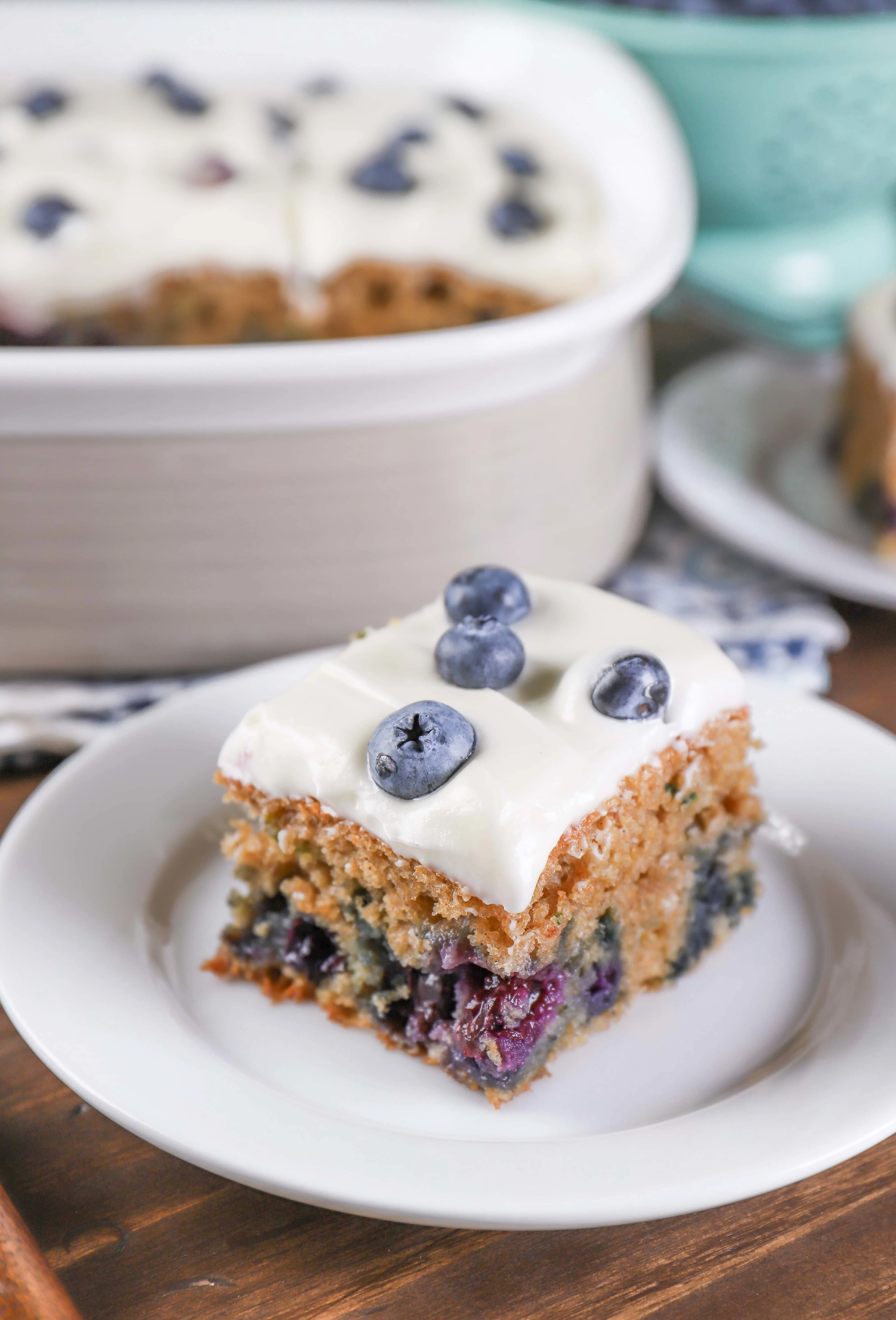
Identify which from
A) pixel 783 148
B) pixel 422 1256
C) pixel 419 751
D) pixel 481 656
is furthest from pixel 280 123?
pixel 422 1256

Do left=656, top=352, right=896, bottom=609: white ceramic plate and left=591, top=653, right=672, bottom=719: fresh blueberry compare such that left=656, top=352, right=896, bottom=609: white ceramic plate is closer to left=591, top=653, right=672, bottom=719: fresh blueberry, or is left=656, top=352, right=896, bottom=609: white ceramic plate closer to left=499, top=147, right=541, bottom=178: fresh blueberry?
left=499, top=147, right=541, bottom=178: fresh blueberry

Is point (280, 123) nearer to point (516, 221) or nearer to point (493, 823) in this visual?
point (516, 221)

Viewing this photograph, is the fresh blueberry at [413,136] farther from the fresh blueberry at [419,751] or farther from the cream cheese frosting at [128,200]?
the fresh blueberry at [419,751]

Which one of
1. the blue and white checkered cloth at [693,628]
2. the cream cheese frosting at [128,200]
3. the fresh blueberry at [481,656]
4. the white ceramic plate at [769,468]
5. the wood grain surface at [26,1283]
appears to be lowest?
the blue and white checkered cloth at [693,628]

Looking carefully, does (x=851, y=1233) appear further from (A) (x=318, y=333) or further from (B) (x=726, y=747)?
(A) (x=318, y=333)

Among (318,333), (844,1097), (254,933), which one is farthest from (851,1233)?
(318,333)

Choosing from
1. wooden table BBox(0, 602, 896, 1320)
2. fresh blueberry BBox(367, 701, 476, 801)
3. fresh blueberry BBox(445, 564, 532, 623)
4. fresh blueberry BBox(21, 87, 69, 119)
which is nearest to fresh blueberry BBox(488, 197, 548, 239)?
fresh blueberry BBox(21, 87, 69, 119)

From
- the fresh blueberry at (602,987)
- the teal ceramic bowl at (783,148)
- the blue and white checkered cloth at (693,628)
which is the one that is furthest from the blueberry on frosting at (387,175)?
the fresh blueberry at (602,987)
